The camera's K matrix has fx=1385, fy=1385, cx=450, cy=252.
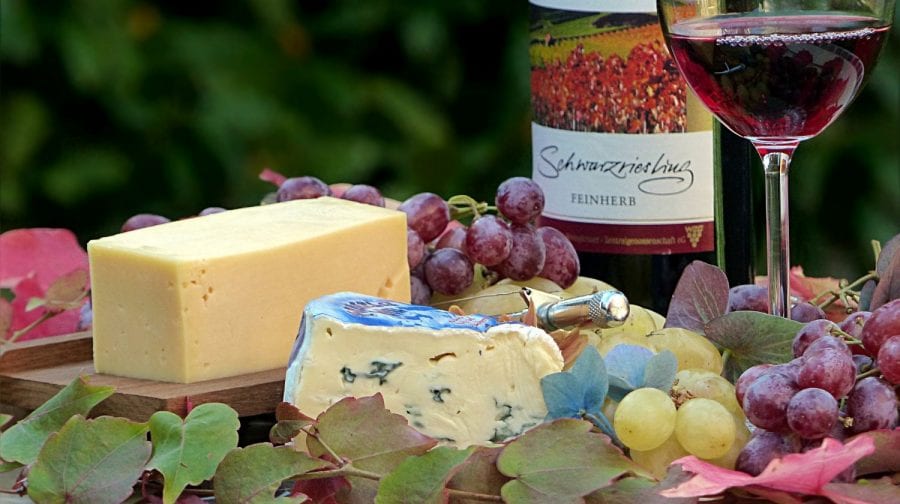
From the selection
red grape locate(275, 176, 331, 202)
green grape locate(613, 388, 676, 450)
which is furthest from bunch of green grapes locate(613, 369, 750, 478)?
red grape locate(275, 176, 331, 202)

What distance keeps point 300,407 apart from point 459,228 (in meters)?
0.32

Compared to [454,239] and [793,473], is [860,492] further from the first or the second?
[454,239]

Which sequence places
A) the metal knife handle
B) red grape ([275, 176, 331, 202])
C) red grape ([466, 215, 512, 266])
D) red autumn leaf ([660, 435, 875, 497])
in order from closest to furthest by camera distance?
red autumn leaf ([660, 435, 875, 497]), the metal knife handle, red grape ([466, 215, 512, 266]), red grape ([275, 176, 331, 202])

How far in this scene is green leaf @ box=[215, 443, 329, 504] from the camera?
A: 72 centimetres

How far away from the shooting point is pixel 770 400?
0.72 metres

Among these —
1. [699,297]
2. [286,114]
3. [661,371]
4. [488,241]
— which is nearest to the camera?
[661,371]

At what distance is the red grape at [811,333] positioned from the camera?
0.77 meters

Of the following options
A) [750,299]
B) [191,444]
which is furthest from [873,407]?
[191,444]

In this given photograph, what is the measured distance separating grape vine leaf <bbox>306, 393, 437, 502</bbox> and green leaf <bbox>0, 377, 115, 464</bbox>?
0.16 m

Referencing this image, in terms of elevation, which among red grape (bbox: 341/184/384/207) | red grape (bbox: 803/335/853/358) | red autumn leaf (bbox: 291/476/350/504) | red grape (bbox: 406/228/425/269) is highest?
red grape (bbox: 341/184/384/207)

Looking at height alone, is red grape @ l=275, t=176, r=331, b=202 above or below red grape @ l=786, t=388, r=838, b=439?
above

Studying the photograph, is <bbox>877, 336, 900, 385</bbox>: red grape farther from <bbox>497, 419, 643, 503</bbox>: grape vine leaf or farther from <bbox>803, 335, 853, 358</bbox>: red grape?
<bbox>497, 419, 643, 503</bbox>: grape vine leaf

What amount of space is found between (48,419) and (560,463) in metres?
0.32

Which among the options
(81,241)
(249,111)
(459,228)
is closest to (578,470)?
(459,228)
